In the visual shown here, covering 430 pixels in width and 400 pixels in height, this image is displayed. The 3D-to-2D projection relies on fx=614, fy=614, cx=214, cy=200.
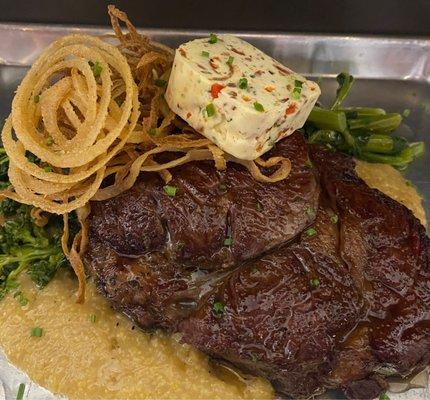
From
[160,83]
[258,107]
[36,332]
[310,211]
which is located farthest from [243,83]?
[36,332]

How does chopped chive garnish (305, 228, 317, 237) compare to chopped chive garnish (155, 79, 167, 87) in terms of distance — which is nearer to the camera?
chopped chive garnish (305, 228, 317, 237)

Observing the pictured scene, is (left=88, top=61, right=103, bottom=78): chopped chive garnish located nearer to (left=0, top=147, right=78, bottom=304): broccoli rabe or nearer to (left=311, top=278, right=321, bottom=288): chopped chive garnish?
(left=0, top=147, right=78, bottom=304): broccoli rabe

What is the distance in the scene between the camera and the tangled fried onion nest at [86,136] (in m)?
2.70

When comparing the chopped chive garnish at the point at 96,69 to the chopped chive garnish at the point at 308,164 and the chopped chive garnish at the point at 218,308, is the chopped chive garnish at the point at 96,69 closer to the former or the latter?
the chopped chive garnish at the point at 308,164

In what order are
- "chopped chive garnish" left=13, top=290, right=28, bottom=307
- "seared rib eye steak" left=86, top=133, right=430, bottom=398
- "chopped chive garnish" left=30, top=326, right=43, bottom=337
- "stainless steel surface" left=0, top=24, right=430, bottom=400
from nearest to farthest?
"seared rib eye steak" left=86, top=133, right=430, bottom=398 < "chopped chive garnish" left=30, top=326, right=43, bottom=337 < "chopped chive garnish" left=13, top=290, right=28, bottom=307 < "stainless steel surface" left=0, top=24, right=430, bottom=400

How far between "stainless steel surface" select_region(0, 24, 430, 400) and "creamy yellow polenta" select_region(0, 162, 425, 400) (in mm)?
1799

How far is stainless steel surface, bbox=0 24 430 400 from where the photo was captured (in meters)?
4.35

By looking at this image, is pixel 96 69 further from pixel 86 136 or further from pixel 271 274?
pixel 271 274

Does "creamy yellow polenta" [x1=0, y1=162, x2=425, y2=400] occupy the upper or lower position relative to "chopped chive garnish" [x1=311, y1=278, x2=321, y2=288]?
lower

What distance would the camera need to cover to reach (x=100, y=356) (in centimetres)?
308

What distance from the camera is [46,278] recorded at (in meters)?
3.27

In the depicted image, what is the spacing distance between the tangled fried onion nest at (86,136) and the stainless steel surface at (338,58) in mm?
1547

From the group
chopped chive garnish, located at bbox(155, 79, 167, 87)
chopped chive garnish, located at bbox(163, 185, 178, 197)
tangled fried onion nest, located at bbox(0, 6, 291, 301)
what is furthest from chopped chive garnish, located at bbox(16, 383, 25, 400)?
chopped chive garnish, located at bbox(155, 79, 167, 87)

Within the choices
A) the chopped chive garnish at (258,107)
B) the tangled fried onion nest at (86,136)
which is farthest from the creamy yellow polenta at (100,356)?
the chopped chive garnish at (258,107)
